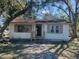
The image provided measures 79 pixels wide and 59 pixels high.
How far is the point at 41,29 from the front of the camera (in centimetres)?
3428

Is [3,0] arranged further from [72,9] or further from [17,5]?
[72,9]

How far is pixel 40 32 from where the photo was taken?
34656 mm

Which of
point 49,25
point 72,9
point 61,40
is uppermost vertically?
point 72,9

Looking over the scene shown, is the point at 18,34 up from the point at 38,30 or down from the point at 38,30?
down

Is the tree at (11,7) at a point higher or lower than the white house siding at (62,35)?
higher

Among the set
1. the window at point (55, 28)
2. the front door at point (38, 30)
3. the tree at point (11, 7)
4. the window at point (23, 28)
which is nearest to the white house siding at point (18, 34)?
the window at point (23, 28)

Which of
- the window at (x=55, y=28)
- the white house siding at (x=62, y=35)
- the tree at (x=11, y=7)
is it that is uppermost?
the tree at (x=11, y=7)

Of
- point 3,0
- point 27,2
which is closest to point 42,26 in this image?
point 27,2

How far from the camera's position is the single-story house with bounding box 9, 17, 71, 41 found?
3275cm

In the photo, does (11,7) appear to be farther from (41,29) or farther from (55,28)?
(41,29)

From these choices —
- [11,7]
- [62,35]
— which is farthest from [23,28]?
[11,7]

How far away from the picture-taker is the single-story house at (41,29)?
107ft

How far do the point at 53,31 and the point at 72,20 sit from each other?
3332 millimetres

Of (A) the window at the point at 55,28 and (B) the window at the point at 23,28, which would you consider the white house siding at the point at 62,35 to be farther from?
(B) the window at the point at 23,28
